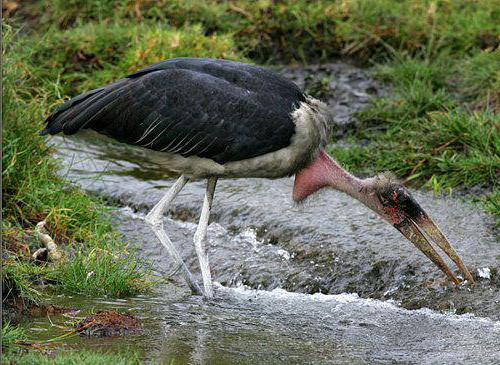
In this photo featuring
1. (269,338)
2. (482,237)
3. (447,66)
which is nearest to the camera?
(269,338)

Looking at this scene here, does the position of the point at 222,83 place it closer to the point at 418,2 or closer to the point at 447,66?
the point at 447,66

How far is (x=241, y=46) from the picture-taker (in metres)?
10.6

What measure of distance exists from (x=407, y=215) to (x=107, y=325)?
233 cm

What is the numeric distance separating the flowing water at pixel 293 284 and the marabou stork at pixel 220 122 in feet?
0.90

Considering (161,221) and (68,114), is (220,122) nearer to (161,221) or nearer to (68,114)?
(161,221)

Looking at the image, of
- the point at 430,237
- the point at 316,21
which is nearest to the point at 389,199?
the point at 430,237

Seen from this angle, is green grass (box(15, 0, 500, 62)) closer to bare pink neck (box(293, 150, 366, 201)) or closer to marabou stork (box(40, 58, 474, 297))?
bare pink neck (box(293, 150, 366, 201))

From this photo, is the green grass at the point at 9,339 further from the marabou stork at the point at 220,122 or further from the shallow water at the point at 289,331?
the marabou stork at the point at 220,122

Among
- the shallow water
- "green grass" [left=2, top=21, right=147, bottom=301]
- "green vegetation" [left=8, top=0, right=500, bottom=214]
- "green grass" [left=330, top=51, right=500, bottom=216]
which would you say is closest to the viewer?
the shallow water

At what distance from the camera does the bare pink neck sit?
255 inches

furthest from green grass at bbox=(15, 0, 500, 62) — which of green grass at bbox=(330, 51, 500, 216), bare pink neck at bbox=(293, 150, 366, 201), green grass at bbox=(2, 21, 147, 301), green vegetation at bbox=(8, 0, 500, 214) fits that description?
bare pink neck at bbox=(293, 150, 366, 201)

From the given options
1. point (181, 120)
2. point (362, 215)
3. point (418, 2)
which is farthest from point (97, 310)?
point (418, 2)

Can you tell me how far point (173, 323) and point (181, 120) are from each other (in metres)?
1.49

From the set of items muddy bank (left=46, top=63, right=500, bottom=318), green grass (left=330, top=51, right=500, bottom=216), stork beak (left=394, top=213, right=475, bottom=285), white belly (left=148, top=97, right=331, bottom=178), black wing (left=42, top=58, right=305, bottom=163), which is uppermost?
black wing (left=42, top=58, right=305, bottom=163)
